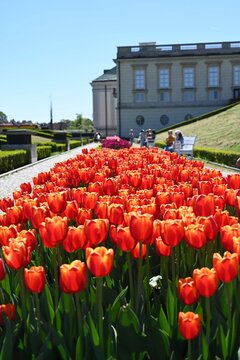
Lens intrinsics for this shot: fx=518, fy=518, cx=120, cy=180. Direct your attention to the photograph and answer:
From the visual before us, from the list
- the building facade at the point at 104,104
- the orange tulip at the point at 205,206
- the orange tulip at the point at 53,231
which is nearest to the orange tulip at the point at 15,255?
the orange tulip at the point at 53,231

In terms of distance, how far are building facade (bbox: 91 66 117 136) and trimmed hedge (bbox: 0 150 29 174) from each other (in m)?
61.6

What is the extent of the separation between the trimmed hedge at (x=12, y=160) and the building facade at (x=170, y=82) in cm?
4458

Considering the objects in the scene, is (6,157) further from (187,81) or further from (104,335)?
(187,81)

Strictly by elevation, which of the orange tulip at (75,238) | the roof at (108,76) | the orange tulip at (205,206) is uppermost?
the roof at (108,76)

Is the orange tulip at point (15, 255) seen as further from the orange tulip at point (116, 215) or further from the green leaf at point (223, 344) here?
the green leaf at point (223, 344)

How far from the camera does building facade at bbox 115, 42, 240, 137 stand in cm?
6538

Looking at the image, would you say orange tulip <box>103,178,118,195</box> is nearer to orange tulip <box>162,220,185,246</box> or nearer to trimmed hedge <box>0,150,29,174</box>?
orange tulip <box>162,220,185,246</box>

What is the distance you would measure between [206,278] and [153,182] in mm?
2883

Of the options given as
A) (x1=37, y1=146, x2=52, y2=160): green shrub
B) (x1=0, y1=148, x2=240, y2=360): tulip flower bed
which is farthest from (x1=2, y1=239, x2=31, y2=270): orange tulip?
→ (x1=37, y1=146, x2=52, y2=160): green shrub

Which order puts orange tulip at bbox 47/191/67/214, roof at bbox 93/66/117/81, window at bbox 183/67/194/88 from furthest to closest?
1. roof at bbox 93/66/117/81
2. window at bbox 183/67/194/88
3. orange tulip at bbox 47/191/67/214

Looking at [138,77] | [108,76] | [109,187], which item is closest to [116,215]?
[109,187]

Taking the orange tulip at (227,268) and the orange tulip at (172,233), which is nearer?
the orange tulip at (227,268)

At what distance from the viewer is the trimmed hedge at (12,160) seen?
18366 millimetres

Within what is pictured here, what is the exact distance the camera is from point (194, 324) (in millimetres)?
1881
